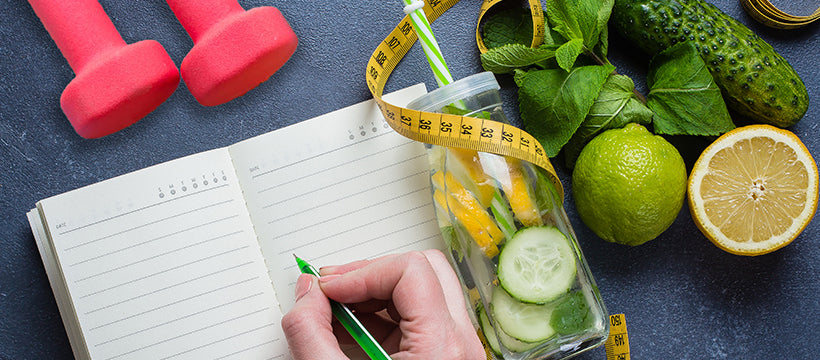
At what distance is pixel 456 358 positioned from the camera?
85cm

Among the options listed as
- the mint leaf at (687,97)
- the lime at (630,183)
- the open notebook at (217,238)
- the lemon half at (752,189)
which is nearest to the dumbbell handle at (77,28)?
the open notebook at (217,238)

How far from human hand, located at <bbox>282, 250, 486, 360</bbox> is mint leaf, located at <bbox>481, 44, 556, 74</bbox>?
47 centimetres

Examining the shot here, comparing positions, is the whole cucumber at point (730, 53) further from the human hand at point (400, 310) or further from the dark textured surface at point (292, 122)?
the human hand at point (400, 310)

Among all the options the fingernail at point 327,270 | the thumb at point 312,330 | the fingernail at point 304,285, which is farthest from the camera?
the fingernail at point 327,270

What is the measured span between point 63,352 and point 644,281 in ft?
4.30

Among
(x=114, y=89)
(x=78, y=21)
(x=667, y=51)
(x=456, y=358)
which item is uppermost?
(x=78, y=21)

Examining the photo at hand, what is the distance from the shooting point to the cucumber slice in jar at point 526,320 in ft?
3.33

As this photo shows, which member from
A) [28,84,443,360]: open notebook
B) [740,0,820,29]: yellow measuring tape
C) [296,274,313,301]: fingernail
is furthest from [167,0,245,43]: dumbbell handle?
[740,0,820,29]: yellow measuring tape

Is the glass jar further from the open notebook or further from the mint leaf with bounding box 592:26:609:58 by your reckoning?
the mint leaf with bounding box 592:26:609:58

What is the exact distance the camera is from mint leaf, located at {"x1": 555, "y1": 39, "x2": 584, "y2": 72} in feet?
3.51

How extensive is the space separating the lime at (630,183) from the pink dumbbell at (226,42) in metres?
0.70

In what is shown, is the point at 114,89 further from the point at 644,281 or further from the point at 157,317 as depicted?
the point at 644,281

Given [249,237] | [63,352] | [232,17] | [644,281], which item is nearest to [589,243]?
[644,281]

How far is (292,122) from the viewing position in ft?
3.98
